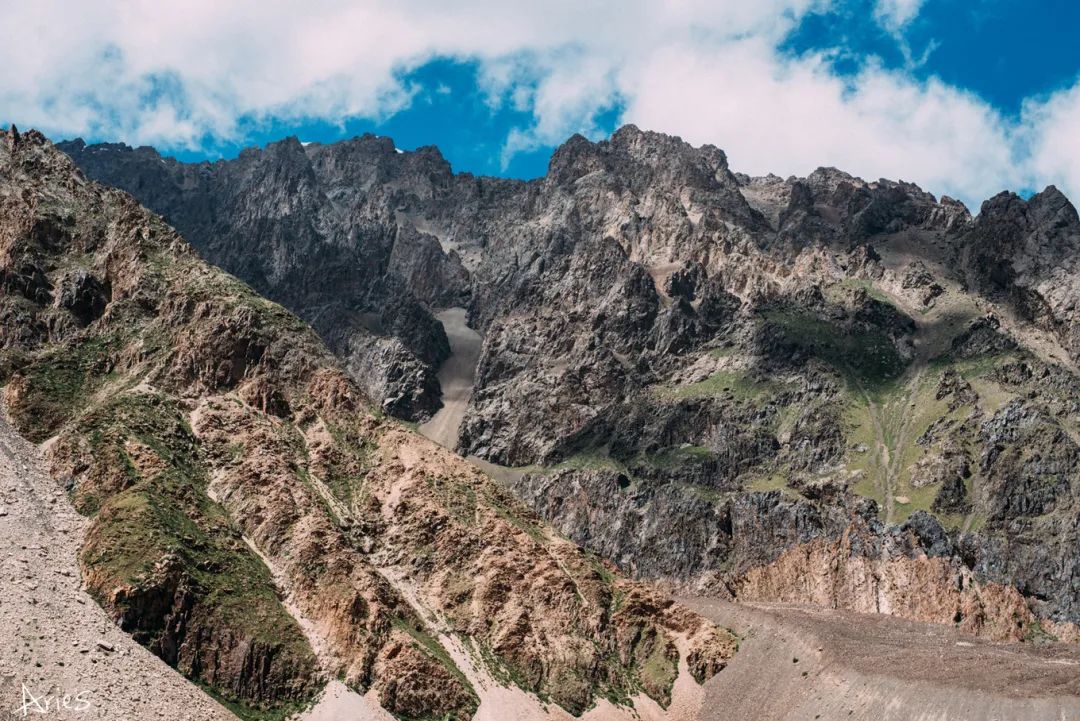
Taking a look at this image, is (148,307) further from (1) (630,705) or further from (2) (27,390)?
(1) (630,705)

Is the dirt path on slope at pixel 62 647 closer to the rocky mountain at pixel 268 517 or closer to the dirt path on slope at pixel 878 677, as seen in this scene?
the rocky mountain at pixel 268 517

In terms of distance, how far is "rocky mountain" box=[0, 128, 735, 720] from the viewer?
4122 inches

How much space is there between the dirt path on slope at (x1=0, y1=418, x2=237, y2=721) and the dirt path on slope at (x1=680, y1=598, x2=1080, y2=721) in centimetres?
5784

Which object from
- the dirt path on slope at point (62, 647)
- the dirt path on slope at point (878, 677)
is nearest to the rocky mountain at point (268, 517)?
the dirt path on slope at point (62, 647)

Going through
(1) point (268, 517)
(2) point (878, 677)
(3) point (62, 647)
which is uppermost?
(1) point (268, 517)

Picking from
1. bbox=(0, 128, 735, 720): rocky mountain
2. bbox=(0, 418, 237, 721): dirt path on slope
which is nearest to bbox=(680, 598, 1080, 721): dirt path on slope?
bbox=(0, 128, 735, 720): rocky mountain

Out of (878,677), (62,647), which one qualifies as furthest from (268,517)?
(878,677)

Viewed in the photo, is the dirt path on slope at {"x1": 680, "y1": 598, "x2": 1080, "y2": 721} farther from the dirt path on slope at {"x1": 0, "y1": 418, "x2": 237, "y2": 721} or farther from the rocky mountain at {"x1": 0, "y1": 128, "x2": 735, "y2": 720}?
the dirt path on slope at {"x1": 0, "y1": 418, "x2": 237, "y2": 721}

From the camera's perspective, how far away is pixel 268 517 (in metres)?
121

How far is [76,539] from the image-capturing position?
107438 mm

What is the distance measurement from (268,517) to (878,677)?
66.0 m

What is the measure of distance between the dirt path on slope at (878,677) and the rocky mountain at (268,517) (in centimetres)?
628

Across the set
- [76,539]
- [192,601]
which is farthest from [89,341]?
[192,601]

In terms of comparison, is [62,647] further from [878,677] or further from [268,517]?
[878,677]
